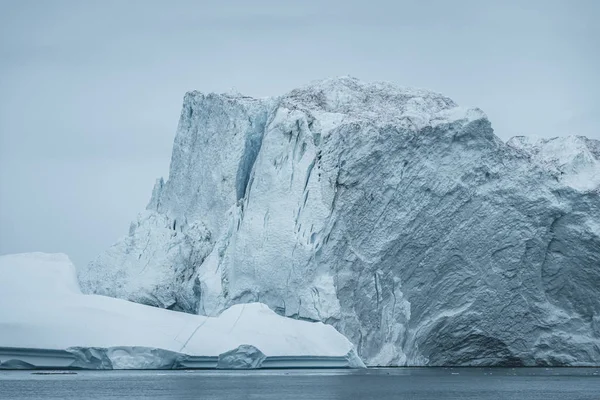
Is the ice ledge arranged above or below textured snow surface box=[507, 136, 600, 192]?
below

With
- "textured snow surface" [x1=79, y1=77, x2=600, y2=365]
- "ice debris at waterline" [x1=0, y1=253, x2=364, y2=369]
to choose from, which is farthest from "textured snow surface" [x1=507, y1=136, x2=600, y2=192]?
"ice debris at waterline" [x1=0, y1=253, x2=364, y2=369]

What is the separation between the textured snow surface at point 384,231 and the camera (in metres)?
25.9

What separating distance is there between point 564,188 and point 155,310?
10.8m

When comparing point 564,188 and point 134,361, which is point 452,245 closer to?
point 564,188

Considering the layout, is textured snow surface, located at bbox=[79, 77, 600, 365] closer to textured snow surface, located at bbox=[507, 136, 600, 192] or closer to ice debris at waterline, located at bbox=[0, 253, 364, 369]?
textured snow surface, located at bbox=[507, 136, 600, 192]

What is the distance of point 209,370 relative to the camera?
79.7ft

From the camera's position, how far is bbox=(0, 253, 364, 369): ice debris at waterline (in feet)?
68.8

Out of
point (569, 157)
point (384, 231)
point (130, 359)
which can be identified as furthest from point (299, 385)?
point (569, 157)

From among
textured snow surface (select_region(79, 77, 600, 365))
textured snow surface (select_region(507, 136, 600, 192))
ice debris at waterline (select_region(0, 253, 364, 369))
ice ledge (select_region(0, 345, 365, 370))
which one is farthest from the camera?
textured snow surface (select_region(507, 136, 600, 192))

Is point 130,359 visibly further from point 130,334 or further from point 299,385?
point 299,385

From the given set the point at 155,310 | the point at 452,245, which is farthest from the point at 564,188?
the point at 155,310

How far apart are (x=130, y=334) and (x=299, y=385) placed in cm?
351

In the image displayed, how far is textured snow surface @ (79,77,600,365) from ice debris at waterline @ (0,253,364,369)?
1.88 meters

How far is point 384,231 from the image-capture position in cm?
2625
